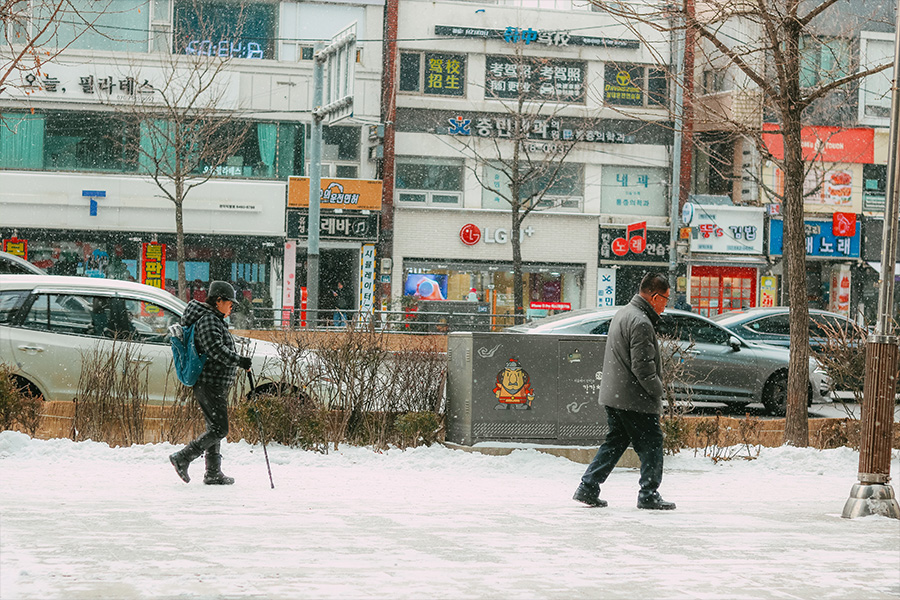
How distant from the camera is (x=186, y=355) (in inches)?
349

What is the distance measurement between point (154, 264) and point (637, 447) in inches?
1084

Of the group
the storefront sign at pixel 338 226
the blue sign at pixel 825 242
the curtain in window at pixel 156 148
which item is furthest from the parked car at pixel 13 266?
the blue sign at pixel 825 242

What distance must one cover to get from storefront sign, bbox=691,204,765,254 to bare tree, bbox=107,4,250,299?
1506 cm

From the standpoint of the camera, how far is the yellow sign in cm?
3356

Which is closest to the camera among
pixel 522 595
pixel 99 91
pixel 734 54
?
pixel 522 595

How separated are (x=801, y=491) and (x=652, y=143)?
2799 cm

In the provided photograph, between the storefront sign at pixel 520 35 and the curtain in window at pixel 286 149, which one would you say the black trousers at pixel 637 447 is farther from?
the storefront sign at pixel 520 35

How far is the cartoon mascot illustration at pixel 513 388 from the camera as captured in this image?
1080 cm

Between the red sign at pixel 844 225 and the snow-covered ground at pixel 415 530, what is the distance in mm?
27976

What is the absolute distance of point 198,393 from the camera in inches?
351

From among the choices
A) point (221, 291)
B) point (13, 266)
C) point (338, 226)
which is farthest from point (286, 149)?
point (221, 291)

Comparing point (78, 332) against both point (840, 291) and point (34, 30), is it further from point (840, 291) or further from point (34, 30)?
point (840, 291)

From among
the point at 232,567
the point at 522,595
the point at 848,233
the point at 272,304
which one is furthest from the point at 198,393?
the point at 848,233

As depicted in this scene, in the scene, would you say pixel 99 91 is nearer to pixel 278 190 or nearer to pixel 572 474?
pixel 278 190
